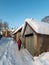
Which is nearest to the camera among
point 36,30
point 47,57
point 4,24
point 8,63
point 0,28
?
point 8,63

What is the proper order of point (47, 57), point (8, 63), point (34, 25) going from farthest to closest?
point (34, 25) → point (47, 57) → point (8, 63)

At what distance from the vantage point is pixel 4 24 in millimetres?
92500

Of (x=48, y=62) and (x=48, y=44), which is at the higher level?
(x=48, y=44)

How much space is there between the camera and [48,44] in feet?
55.6

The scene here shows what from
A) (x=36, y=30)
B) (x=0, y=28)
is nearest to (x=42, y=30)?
(x=36, y=30)

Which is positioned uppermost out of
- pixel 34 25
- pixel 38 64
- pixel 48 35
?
pixel 34 25

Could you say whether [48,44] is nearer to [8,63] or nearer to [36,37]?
[36,37]

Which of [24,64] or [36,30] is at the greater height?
[36,30]

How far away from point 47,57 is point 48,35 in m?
3.52

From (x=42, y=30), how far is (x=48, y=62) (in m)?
4.93

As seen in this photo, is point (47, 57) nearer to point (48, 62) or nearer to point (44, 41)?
point (48, 62)

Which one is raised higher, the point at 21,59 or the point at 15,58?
the point at 15,58

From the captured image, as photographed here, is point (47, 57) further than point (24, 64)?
Yes

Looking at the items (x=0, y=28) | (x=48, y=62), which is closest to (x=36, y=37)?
(x=48, y=62)
